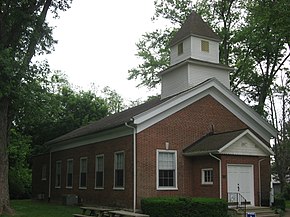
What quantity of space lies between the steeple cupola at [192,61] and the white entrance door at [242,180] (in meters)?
5.63

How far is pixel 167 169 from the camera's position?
20.8 metres

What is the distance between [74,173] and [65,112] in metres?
14.5

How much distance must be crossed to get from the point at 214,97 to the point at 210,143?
3.57 meters

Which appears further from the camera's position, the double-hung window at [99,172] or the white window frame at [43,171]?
the white window frame at [43,171]

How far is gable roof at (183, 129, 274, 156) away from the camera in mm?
19286

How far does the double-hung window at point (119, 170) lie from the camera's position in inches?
832

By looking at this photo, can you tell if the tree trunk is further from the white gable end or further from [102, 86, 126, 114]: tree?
[102, 86, 126, 114]: tree

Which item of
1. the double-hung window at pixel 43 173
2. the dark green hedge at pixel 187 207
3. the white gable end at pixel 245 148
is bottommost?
the dark green hedge at pixel 187 207

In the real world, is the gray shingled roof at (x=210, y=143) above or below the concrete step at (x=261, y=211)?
above

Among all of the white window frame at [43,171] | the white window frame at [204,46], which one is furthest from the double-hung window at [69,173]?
the white window frame at [204,46]

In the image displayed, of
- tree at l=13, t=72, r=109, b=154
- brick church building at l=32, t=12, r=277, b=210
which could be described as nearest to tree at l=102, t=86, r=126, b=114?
tree at l=13, t=72, r=109, b=154

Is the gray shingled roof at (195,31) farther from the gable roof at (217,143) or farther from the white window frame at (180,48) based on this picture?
the gable roof at (217,143)

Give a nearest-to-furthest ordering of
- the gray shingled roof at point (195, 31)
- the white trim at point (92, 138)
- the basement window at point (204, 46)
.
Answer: the white trim at point (92, 138), the gray shingled roof at point (195, 31), the basement window at point (204, 46)

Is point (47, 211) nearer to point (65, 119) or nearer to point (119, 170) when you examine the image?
point (119, 170)
